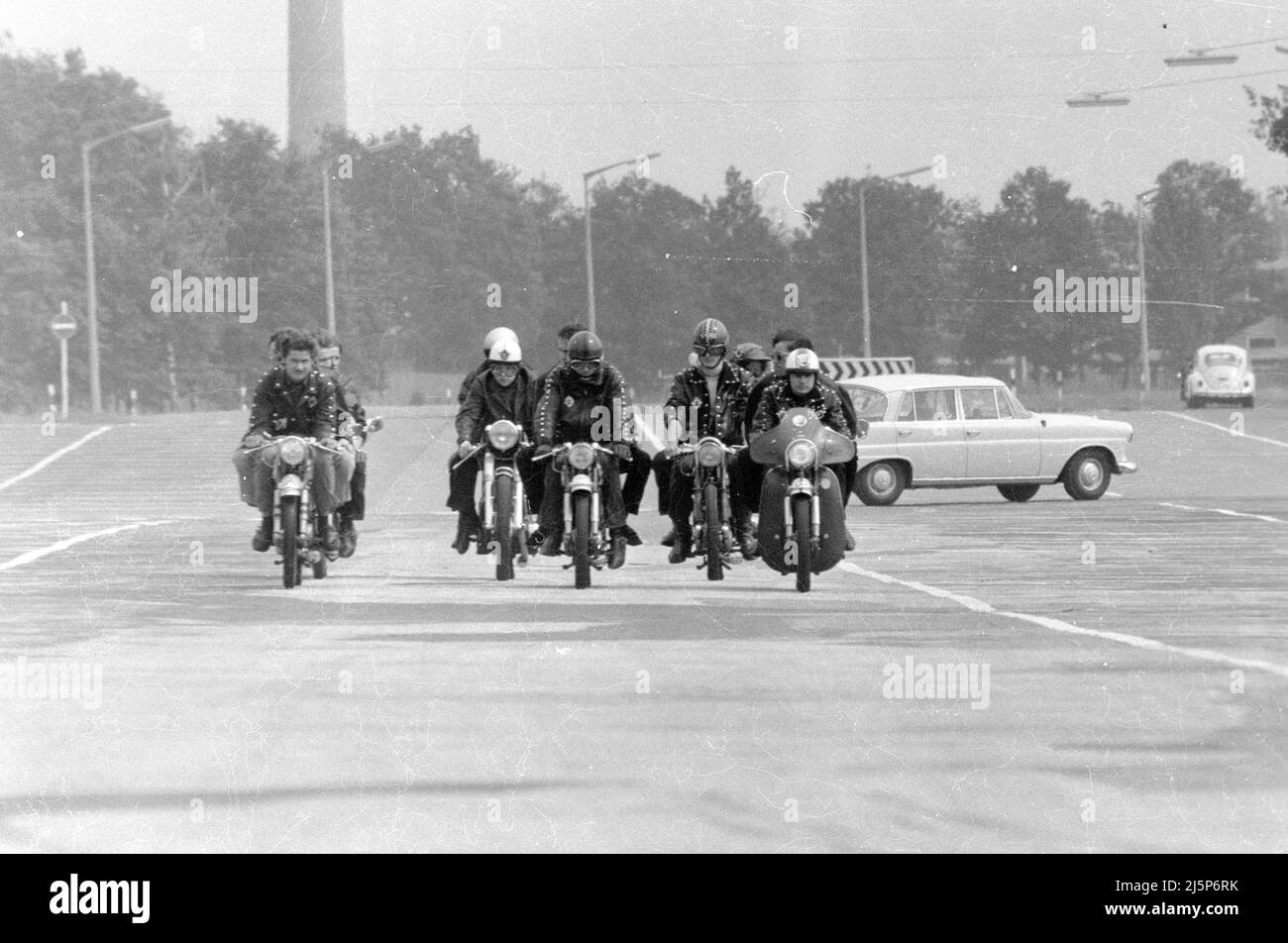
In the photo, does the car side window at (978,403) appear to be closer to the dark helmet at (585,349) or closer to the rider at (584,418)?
the rider at (584,418)

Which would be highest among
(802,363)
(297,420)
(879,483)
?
(802,363)

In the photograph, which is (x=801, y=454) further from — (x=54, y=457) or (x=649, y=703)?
(x=54, y=457)

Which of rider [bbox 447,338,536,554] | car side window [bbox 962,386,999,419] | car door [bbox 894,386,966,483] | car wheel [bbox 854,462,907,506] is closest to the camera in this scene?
rider [bbox 447,338,536,554]

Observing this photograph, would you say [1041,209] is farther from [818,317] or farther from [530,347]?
[530,347]

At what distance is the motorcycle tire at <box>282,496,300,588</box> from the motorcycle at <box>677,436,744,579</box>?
2578mm

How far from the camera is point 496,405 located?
17.5 m

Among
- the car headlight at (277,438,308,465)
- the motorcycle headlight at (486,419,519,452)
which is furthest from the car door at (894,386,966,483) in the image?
the car headlight at (277,438,308,465)

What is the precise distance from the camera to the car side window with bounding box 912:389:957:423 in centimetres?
2983

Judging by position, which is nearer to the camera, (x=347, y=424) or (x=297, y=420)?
(x=297, y=420)

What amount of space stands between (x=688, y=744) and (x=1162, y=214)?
90936mm

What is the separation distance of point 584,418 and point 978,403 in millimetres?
14130

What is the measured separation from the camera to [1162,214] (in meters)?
97.2

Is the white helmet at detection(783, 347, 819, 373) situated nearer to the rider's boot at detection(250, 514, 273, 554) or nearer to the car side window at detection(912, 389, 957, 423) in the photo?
the rider's boot at detection(250, 514, 273, 554)

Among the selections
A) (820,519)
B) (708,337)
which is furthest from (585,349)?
(820,519)
